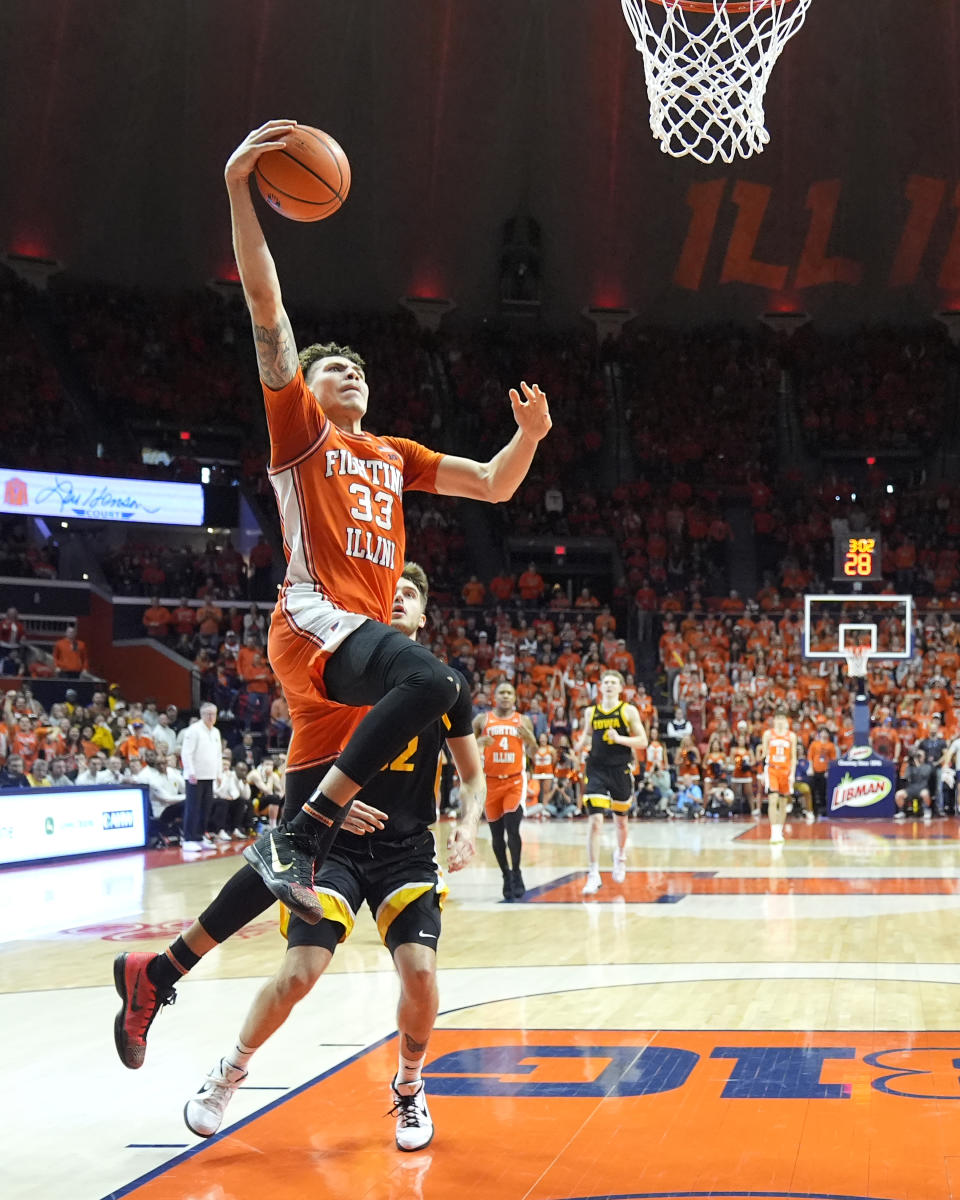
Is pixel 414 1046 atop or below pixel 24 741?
below

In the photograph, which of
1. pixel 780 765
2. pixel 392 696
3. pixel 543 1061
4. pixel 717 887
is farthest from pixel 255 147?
pixel 780 765

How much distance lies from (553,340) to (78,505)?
1232 cm

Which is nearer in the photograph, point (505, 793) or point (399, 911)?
point (399, 911)

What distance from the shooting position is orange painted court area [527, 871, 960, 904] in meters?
11.6

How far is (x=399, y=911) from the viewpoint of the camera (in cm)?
442

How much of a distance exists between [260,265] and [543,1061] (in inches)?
132

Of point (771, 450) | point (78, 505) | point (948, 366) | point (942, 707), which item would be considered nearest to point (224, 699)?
point (78, 505)

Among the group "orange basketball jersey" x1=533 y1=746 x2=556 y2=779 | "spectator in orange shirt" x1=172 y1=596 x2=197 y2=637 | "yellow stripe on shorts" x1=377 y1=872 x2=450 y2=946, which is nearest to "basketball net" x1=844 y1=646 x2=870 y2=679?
"orange basketball jersey" x1=533 y1=746 x2=556 y2=779

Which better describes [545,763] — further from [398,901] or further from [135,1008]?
[135,1008]

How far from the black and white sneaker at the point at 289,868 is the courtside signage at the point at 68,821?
10989 mm

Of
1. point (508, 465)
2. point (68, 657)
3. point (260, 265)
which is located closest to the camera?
point (260, 265)

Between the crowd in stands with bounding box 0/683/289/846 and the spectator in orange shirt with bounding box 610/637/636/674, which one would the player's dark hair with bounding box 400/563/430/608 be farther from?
the spectator in orange shirt with bounding box 610/637/636/674

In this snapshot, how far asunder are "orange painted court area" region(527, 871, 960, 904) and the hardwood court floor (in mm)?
668

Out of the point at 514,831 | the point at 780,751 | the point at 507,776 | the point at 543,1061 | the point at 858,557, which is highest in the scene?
the point at 858,557
